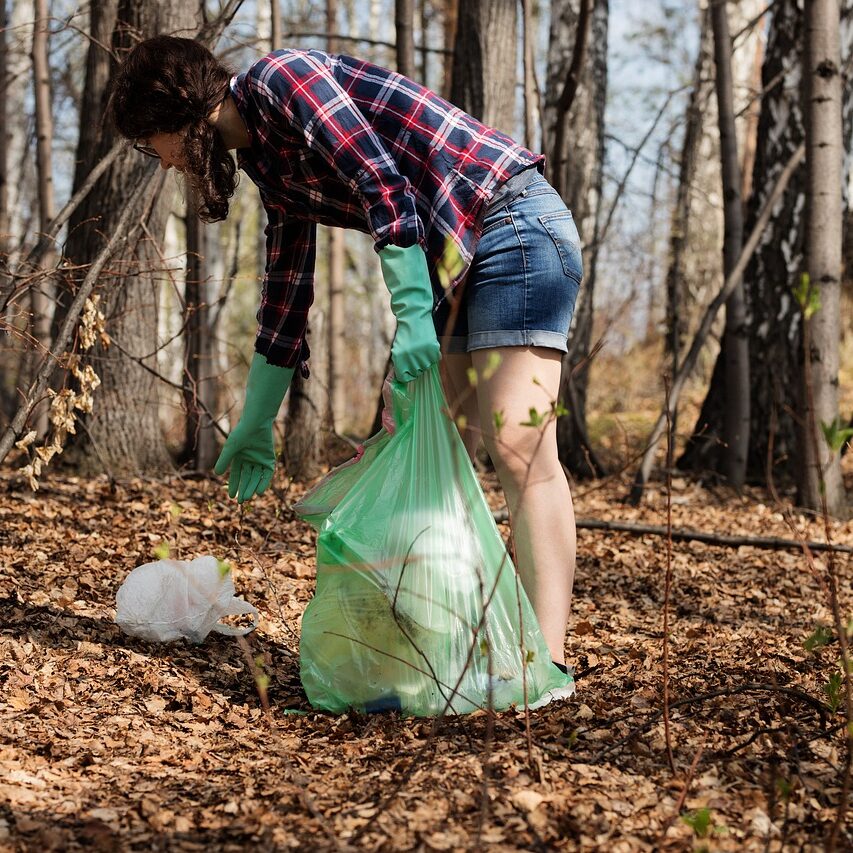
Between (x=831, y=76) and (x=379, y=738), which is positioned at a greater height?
(x=831, y=76)

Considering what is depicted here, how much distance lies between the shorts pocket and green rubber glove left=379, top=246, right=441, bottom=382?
31 cm

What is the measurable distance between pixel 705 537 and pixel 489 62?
97.8 inches

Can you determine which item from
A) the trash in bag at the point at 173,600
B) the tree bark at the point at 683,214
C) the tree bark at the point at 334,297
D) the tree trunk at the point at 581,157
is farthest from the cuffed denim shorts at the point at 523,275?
the tree bark at the point at 334,297

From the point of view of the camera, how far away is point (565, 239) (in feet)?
6.93

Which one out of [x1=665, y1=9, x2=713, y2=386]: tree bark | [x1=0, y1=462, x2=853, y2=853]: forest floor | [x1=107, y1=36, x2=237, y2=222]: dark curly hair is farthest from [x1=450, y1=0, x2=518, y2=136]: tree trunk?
[x1=107, y1=36, x2=237, y2=222]: dark curly hair

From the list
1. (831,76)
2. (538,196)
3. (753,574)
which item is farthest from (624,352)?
(538,196)

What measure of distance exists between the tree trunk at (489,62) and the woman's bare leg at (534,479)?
2.83 metres


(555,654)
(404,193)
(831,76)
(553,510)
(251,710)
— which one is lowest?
(251,710)

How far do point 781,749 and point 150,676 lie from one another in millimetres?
1460

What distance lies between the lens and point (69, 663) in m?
2.39

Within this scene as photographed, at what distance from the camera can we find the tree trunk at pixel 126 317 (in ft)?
13.2

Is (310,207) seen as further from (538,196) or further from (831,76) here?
(831,76)

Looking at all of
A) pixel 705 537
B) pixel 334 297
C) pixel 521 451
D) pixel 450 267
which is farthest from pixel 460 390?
pixel 334 297

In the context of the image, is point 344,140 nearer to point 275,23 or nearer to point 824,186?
point 275,23
